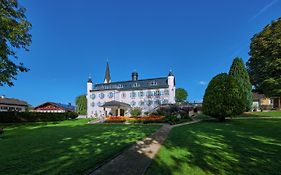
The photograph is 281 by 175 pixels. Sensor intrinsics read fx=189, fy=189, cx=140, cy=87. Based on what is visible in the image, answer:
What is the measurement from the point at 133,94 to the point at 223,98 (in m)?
32.0

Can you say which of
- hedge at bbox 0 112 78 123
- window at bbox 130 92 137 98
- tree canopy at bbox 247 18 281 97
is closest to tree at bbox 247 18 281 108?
tree canopy at bbox 247 18 281 97

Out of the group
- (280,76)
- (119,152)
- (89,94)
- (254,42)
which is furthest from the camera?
(89,94)

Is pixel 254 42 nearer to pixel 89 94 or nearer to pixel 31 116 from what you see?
pixel 31 116

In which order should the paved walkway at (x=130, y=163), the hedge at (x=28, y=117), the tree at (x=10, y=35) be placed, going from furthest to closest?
the hedge at (x=28, y=117) < the tree at (x=10, y=35) < the paved walkway at (x=130, y=163)

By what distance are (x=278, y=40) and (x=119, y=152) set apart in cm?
2937

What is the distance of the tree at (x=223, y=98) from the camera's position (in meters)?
19.4

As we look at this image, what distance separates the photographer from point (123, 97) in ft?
168

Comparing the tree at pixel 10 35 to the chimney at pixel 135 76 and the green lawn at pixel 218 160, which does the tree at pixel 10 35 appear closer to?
the green lawn at pixel 218 160

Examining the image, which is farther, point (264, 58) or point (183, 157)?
point (264, 58)

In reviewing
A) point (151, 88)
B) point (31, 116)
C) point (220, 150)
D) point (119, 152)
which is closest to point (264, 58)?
point (151, 88)

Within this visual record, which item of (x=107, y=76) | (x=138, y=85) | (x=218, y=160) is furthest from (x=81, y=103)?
(x=218, y=160)

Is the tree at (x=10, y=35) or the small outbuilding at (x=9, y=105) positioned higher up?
the tree at (x=10, y=35)

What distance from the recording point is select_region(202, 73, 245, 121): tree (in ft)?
63.8

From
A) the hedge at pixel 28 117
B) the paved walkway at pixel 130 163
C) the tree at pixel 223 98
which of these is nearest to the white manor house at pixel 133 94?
the hedge at pixel 28 117
